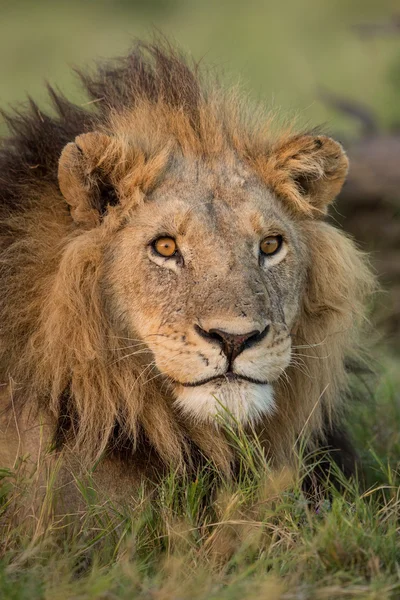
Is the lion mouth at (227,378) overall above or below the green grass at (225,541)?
above

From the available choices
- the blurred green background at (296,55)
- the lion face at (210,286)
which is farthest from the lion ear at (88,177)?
the blurred green background at (296,55)

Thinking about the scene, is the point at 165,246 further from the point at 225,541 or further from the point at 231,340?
the point at 225,541

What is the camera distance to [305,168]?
4949 millimetres

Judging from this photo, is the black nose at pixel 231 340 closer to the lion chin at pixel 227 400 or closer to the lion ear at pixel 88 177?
the lion chin at pixel 227 400

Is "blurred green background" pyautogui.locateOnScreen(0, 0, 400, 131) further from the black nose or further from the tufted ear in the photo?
the black nose

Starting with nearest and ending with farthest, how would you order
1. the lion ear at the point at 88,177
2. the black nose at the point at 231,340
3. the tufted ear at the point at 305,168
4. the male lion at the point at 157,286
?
1. the black nose at the point at 231,340
2. the male lion at the point at 157,286
3. the lion ear at the point at 88,177
4. the tufted ear at the point at 305,168

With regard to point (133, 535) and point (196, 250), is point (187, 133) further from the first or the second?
point (133, 535)

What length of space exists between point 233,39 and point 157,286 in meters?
19.9

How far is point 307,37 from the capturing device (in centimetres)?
2377

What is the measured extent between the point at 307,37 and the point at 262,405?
2080 centimetres

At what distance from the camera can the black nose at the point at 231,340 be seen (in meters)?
4.12

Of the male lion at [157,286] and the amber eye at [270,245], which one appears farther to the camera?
the amber eye at [270,245]

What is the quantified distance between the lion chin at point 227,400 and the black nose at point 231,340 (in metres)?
0.13

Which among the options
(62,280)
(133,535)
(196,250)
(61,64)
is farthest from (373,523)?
(61,64)
